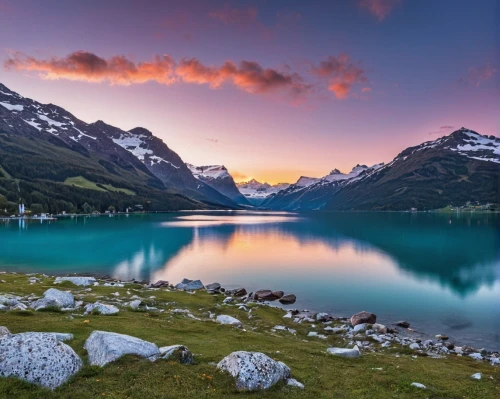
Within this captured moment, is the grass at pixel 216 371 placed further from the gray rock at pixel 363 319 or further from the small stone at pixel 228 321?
the gray rock at pixel 363 319

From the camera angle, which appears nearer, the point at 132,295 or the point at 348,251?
the point at 132,295

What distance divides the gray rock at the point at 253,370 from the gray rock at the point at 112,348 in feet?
12.1

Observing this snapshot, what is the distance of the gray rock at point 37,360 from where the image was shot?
13.3 metres

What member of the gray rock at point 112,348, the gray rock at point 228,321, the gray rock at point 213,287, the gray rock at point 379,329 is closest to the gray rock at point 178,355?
the gray rock at point 112,348

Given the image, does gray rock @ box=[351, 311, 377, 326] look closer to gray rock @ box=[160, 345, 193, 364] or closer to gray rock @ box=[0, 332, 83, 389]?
gray rock @ box=[160, 345, 193, 364]

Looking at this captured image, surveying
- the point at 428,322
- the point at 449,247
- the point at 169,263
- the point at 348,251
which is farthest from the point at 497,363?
the point at 449,247

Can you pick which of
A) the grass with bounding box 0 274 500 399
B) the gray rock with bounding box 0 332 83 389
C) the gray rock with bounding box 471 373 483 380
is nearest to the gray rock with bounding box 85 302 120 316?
the grass with bounding box 0 274 500 399

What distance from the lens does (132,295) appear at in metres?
42.3

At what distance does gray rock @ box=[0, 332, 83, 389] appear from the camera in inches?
523

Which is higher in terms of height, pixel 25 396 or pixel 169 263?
pixel 25 396

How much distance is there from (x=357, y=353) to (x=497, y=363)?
12.7 metres

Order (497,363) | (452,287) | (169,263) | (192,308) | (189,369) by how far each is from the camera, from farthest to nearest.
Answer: (169,263), (452,287), (192,308), (497,363), (189,369)

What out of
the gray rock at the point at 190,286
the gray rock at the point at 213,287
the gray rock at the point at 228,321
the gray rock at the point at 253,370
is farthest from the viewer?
the gray rock at the point at 213,287

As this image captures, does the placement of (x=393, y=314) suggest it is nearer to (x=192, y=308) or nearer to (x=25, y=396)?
(x=192, y=308)
